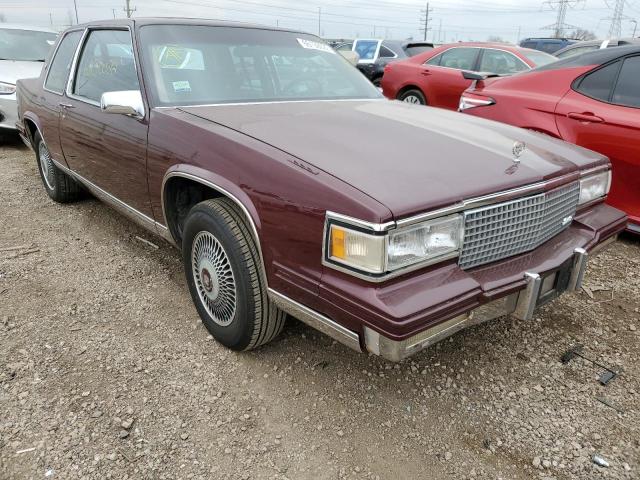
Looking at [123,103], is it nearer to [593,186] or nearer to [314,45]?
[314,45]

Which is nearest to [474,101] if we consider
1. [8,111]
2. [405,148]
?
[405,148]

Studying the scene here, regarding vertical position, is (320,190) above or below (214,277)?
above

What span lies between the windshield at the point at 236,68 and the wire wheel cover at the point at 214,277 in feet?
2.79

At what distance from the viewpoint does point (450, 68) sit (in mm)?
7824

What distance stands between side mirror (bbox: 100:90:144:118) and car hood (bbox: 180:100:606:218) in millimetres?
320

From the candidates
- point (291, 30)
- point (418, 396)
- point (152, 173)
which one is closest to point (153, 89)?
point (152, 173)

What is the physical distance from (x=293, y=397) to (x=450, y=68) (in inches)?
271

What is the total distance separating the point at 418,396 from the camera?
7.69 feet

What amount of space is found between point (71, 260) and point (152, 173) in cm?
137

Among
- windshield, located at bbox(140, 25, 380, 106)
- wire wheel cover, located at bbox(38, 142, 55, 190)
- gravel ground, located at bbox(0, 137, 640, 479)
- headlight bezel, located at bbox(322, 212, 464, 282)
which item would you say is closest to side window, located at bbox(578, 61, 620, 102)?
gravel ground, located at bbox(0, 137, 640, 479)

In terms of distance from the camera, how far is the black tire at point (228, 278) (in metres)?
2.26

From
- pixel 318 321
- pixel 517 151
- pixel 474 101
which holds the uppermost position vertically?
pixel 517 151

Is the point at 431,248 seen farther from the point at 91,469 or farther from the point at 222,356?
the point at 91,469

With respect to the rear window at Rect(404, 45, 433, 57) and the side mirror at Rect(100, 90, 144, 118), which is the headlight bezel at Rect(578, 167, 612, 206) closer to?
the side mirror at Rect(100, 90, 144, 118)
